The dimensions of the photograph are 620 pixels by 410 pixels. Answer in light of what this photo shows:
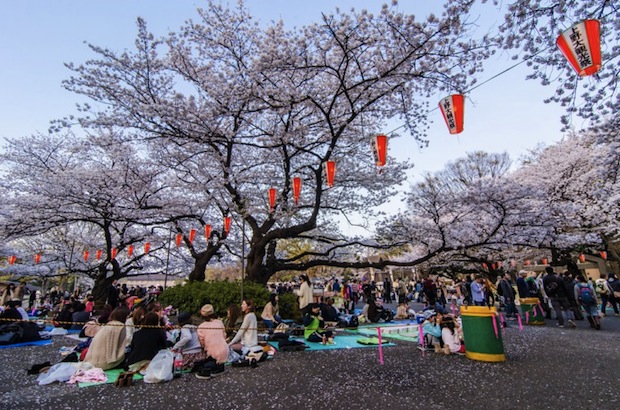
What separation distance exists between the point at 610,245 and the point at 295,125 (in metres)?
18.3

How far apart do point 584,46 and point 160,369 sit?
806 centimetres

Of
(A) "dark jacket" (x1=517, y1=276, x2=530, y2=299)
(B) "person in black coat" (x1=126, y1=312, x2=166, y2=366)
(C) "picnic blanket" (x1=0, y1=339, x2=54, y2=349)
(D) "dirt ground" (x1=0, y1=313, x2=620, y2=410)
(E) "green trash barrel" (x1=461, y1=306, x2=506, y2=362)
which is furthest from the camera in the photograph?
(A) "dark jacket" (x1=517, y1=276, x2=530, y2=299)

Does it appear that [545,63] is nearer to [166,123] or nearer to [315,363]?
[315,363]

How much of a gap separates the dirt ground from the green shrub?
12.8 ft

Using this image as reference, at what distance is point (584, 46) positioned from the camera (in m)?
4.52

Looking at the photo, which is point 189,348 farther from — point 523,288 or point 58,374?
point 523,288

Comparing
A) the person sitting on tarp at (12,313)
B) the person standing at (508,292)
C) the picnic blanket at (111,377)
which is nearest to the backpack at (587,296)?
the person standing at (508,292)

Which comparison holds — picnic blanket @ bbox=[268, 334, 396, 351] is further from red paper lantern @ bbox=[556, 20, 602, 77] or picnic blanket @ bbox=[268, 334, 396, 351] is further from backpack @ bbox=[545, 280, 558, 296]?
red paper lantern @ bbox=[556, 20, 602, 77]

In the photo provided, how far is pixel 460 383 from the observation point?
15.3 feet

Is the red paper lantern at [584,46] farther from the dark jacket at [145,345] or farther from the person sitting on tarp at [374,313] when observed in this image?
the person sitting on tarp at [374,313]

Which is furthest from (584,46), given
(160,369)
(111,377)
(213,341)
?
(111,377)

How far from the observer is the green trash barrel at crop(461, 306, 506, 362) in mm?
5840

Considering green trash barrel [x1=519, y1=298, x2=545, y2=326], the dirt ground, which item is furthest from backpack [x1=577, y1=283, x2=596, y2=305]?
the dirt ground

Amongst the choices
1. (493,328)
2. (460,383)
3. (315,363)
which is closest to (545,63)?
(493,328)
